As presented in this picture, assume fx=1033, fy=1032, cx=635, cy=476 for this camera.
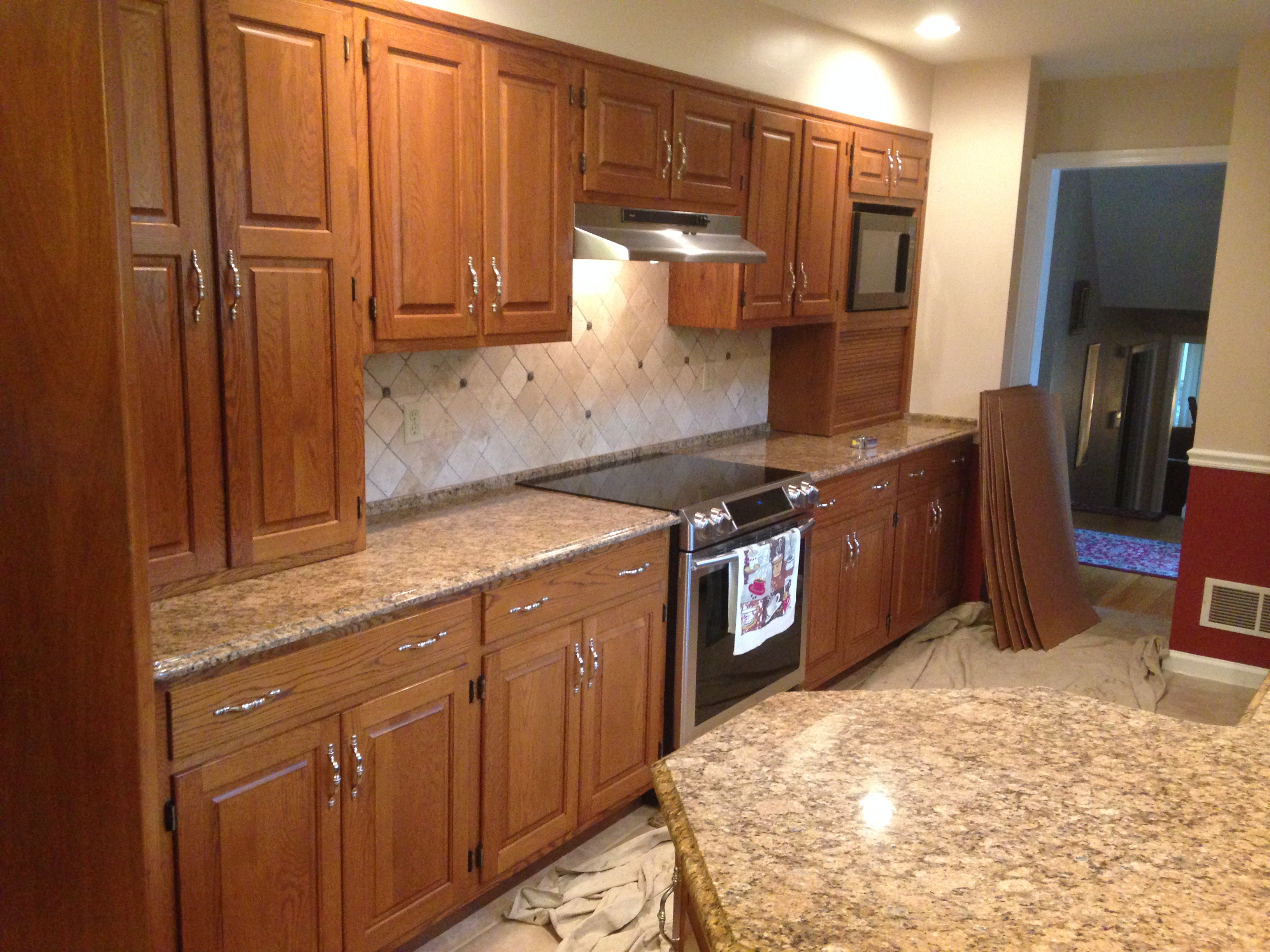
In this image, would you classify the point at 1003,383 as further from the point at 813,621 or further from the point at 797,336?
the point at 813,621

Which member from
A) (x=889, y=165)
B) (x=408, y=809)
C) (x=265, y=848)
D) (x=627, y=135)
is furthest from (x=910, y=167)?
(x=265, y=848)

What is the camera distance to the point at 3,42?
1380 millimetres

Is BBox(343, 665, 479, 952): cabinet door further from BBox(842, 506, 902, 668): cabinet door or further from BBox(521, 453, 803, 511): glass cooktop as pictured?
BBox(842, 506, 902, 668): cabinet door

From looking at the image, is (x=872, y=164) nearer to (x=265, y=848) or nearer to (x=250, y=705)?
(x=250, y=705)

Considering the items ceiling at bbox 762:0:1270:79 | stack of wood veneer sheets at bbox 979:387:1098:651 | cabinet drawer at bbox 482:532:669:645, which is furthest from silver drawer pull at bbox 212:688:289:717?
stack of wood veneer sheets at bbox 979:387:1098:651

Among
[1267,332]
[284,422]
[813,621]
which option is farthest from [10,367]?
[1267,332]

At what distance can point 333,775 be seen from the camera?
2.17 metres

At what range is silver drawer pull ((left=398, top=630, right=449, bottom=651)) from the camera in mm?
2297

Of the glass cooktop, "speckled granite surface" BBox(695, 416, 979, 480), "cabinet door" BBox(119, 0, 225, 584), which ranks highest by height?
"cabinet door" BBox(119, 0, 225, 584)

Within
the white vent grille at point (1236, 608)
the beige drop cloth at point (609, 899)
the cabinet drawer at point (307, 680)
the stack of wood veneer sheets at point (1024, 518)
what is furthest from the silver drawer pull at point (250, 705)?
the white vent grille at point (1236, 608)

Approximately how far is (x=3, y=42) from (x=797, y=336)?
3.61 metres

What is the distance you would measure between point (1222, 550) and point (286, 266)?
395 cm

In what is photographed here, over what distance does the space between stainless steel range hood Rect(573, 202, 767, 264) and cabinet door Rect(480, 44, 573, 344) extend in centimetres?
7

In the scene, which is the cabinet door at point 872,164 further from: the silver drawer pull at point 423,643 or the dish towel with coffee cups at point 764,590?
the silver drawer pull at point 423,643
